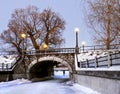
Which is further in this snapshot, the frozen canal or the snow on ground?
the snow on ground

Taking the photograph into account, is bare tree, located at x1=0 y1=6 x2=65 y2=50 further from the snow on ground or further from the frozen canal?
the frozen canal

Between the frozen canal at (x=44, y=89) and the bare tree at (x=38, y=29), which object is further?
the bare tree at (x=38, y=29)

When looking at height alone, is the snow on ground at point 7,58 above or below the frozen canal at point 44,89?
above

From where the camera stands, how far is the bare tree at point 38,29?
55250 mm

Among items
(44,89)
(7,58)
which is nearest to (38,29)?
(7,58)

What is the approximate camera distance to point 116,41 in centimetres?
1777

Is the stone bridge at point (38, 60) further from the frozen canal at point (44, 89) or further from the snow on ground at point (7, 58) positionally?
the frozen canal at point (44, 89)

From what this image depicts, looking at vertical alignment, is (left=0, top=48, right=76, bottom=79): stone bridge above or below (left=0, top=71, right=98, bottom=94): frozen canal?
above

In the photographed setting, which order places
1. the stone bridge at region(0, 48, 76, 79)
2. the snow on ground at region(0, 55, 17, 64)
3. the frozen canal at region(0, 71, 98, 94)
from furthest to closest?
the snow on ground at region(0, 55, 17, 64) < the stone bridge at region(0, 48, 76, 79) < the frozen canal at region(0, 71, 98, 94)

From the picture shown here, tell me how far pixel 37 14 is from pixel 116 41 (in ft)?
135

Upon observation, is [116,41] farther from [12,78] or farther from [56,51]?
[56,51]

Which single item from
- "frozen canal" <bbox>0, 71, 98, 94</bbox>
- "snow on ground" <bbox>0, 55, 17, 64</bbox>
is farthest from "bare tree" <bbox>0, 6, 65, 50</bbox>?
"frozen canal" <bbox>0, 71, 98, 94</bbox>

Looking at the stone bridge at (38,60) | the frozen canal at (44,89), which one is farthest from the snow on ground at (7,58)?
the frozen canal at (44,89)

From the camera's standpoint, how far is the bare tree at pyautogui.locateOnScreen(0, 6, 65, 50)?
5525 centimetres
